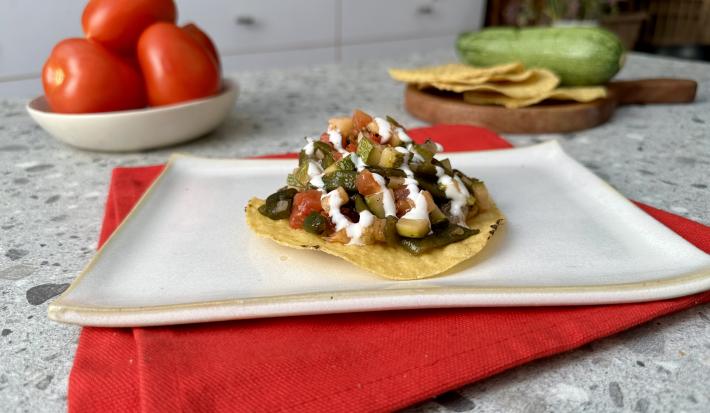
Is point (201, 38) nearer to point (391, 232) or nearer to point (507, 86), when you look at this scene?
point (507, 86)

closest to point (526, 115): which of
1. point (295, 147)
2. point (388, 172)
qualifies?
point (295, 147)

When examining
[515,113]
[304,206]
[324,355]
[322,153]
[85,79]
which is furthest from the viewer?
[515,113]

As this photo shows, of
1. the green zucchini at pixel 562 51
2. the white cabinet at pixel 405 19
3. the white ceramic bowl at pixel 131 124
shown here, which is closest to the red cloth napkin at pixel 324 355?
the white ceramic bowl at pixel 131 124

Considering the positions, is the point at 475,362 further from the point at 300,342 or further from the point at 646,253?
the point at 646,253

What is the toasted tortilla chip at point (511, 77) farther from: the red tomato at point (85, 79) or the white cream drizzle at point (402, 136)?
the red tomato at point (85, 79)

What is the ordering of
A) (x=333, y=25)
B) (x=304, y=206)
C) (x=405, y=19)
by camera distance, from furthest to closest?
(x=405, y=19), (x=333, y=25), (x=304, y=206)

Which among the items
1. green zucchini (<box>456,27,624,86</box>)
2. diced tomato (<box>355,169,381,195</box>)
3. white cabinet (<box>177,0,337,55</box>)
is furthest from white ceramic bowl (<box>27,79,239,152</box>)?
white cabinet (<box>177,0,337,55</box>)
